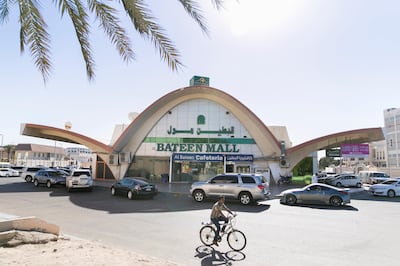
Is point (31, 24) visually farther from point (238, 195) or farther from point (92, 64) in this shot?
point (238, 195)

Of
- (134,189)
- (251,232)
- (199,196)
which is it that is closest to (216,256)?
(251,232)

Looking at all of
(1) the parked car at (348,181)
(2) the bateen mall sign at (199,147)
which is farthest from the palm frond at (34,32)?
(1) the parked car at (348,181)

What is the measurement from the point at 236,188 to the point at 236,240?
356 inches

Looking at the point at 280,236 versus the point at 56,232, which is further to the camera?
the point at 280,236

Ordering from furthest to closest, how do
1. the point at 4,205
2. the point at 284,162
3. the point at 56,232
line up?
the point at 284,162
the point at 4,205
the point at 56,232

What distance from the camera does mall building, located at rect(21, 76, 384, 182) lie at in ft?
94.4

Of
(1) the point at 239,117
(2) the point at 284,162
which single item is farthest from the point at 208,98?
(2) the point at 284,162

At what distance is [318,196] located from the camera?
16.2 m

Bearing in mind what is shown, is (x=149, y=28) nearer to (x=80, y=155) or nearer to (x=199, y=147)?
(x=199, y=147)

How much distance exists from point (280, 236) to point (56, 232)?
653 centimetres

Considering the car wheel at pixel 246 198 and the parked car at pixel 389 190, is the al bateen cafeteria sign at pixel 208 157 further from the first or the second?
the car wheel at pixel 246 198

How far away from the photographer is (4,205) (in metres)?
13.6

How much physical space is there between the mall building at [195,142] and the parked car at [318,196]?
11.2m

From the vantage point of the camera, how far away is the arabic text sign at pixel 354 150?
3384 cm
